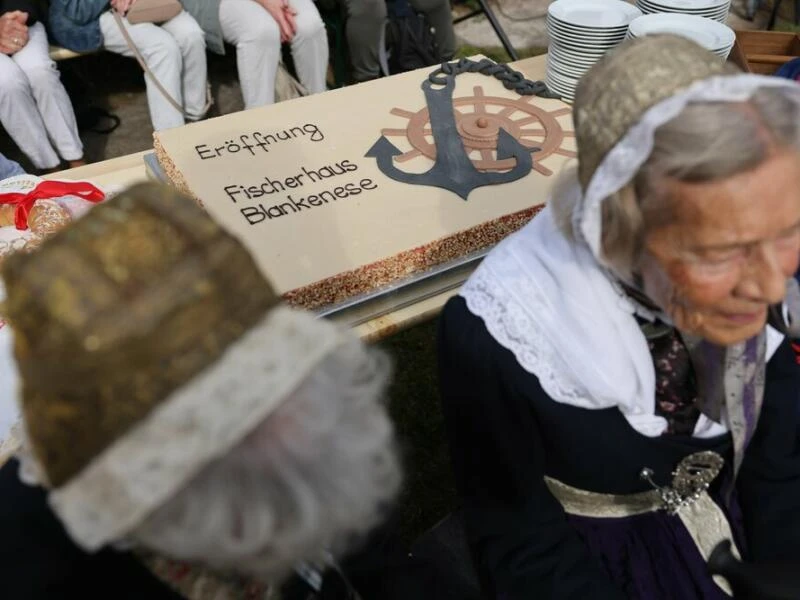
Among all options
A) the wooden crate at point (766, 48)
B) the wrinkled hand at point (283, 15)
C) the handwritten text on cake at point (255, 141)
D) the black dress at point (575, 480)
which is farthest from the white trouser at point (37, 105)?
the wooden crate at point (766, 48)

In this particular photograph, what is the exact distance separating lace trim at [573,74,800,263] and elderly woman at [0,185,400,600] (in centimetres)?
50

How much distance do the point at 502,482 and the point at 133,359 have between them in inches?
38.5

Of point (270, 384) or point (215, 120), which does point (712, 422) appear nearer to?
point (270, 384)

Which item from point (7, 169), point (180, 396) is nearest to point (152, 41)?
point (7, 169)

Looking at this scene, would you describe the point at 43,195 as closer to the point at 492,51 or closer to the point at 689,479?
the point at 689,479

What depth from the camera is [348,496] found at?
2.53 ft

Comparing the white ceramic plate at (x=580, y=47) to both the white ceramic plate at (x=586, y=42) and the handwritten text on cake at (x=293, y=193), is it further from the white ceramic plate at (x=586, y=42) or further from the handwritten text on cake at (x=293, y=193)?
the handwritten text on cake at (x=293, y=193)

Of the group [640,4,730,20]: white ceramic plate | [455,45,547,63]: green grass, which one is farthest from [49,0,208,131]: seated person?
[640,4,730,20]: white ceramic plate

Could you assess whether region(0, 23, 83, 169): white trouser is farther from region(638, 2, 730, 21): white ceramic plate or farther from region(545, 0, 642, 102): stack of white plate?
region(638, 2, 730, 21): white ceramic plate

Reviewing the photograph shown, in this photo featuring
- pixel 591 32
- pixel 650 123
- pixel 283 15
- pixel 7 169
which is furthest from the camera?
pixel 283 15

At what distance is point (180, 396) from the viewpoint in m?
0.67

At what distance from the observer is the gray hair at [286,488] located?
0.71 metres

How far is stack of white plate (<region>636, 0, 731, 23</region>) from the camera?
261 centimetres

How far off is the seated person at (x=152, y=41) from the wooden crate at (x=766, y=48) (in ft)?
9.13
